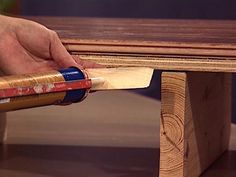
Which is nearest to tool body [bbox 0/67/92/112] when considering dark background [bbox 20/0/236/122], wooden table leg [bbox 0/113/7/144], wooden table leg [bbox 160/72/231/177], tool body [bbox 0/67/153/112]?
tool body [bbox 0/67/153/112]

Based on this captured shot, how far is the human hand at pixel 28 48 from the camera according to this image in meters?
0.80

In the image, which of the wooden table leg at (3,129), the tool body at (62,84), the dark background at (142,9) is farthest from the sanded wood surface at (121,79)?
the dark background at (142,9)

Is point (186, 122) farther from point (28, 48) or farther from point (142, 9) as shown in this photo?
point (142, 9)

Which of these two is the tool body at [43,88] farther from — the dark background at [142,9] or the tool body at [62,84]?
the dark background at [142,9]

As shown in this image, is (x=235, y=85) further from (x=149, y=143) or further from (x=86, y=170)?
(x=86, y=170)

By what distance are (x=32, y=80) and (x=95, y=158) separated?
363 millimetres

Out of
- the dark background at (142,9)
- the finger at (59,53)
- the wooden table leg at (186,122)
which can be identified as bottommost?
the wooden table leg at (186,122)

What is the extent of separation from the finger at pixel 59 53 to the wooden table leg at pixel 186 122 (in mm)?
111

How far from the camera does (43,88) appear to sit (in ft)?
2.22

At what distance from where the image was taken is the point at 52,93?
0.69 m

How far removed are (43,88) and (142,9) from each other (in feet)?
4.33

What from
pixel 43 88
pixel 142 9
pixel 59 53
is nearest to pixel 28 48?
pixel 59 53

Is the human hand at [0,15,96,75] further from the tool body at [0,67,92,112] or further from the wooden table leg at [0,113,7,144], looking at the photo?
the wooden table leg at [0,113,7,144]

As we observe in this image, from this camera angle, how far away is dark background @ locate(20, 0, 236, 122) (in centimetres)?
178
